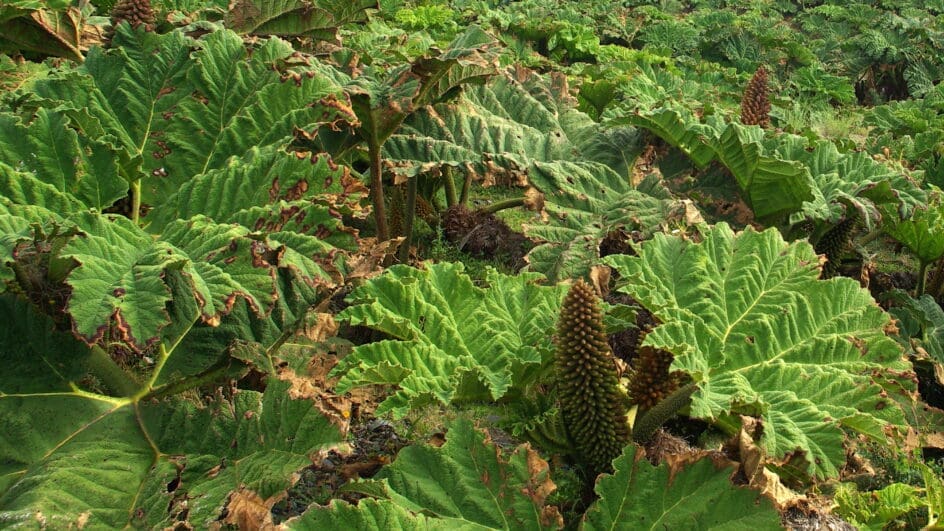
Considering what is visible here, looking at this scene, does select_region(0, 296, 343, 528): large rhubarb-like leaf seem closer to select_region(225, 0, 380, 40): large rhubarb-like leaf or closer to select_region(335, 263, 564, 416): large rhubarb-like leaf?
select_region(335, 263, 564, 416): large rhubarb-like leaf

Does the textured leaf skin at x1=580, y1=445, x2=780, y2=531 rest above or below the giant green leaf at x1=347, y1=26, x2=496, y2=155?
below

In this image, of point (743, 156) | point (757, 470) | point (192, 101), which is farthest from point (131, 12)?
point (757, 470)

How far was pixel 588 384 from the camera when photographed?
7.95ft

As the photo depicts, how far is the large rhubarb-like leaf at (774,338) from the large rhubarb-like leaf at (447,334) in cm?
36

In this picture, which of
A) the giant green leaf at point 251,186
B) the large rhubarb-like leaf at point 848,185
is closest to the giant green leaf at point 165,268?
the giant green leaf at point 251,186

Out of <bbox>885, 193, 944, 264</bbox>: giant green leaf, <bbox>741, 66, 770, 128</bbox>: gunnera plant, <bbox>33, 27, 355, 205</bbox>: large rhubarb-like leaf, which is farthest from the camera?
<bbox>741, 66, 770, 128</bbox>: gunnera plant

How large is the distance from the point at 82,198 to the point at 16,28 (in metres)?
1.62

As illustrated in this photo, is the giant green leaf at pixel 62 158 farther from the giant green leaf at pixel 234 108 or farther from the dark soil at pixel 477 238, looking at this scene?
the dark soil at pixel 477 238

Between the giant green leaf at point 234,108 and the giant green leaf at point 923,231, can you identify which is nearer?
the giant green leaf at point 234,108

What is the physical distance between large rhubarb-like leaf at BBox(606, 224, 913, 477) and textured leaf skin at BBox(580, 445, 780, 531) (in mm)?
200

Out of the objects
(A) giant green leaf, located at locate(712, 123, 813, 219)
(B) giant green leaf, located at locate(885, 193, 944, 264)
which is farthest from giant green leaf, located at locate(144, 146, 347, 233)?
(B) giant green leaf, located at locate(885, 193, 944, 264)

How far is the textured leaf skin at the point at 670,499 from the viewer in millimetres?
2102

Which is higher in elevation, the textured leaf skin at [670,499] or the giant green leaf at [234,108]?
the giant green leaf at [234,108]

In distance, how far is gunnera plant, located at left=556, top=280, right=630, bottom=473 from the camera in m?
2.37
